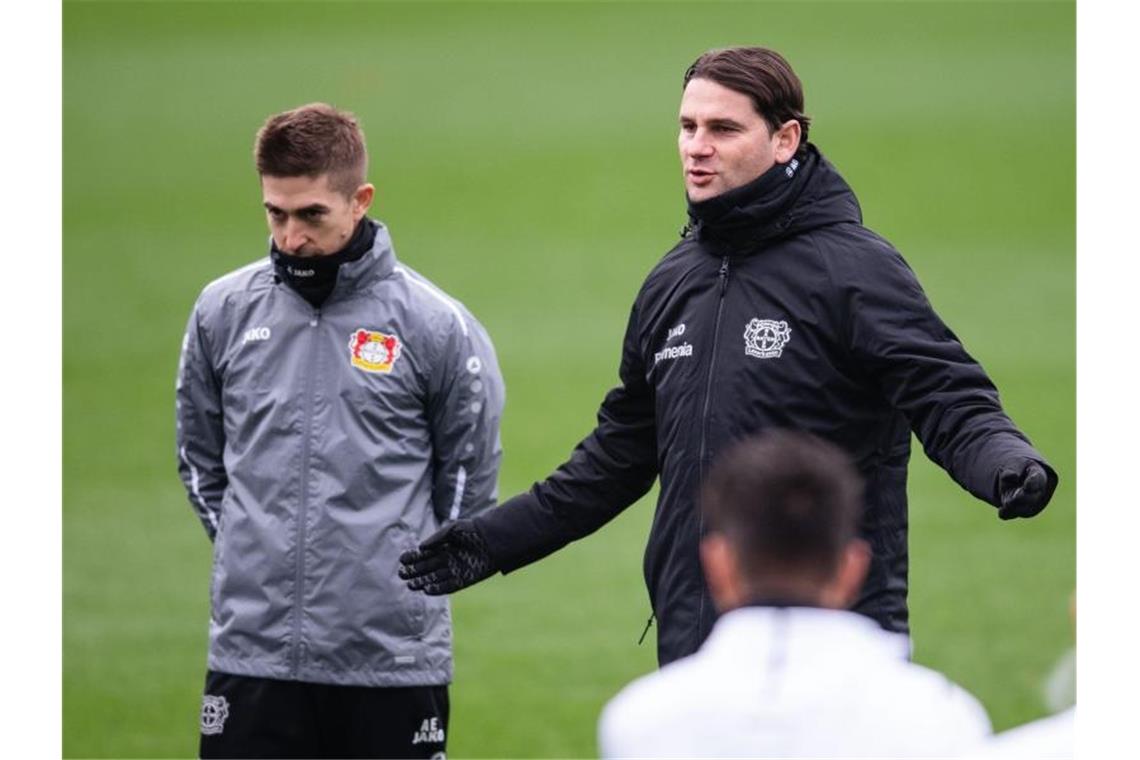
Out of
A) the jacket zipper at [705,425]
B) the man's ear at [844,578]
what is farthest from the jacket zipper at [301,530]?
the man's ear at [844,578]

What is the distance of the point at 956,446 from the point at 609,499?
0.87 m

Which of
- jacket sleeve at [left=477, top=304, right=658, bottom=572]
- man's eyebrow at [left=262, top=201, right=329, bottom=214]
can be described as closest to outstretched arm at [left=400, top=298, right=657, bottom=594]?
jacket sleeve at [left=477, top=304, right=658, bottom=572]

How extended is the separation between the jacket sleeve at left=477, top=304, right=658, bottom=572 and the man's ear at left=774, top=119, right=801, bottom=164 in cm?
51

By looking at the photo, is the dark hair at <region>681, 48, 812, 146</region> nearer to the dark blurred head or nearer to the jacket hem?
the dark blurred head

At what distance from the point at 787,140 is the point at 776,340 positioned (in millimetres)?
427

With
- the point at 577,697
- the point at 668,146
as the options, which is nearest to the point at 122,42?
the point at 668,146

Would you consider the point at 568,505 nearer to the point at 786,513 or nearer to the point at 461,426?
the point at 461,426

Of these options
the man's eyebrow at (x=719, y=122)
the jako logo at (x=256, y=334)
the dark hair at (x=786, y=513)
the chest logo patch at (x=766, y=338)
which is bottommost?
the dark hair at (x=786, y=513)

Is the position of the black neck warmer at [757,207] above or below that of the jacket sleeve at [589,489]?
above

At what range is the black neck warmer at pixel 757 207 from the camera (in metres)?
3.94

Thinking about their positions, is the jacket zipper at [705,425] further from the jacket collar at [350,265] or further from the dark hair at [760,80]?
the jacket collar at [350,265]

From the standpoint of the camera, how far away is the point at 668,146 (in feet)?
67.4

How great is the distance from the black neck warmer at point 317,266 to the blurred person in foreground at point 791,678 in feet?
6.93

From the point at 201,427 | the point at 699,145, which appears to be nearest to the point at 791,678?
the point at 699,145
